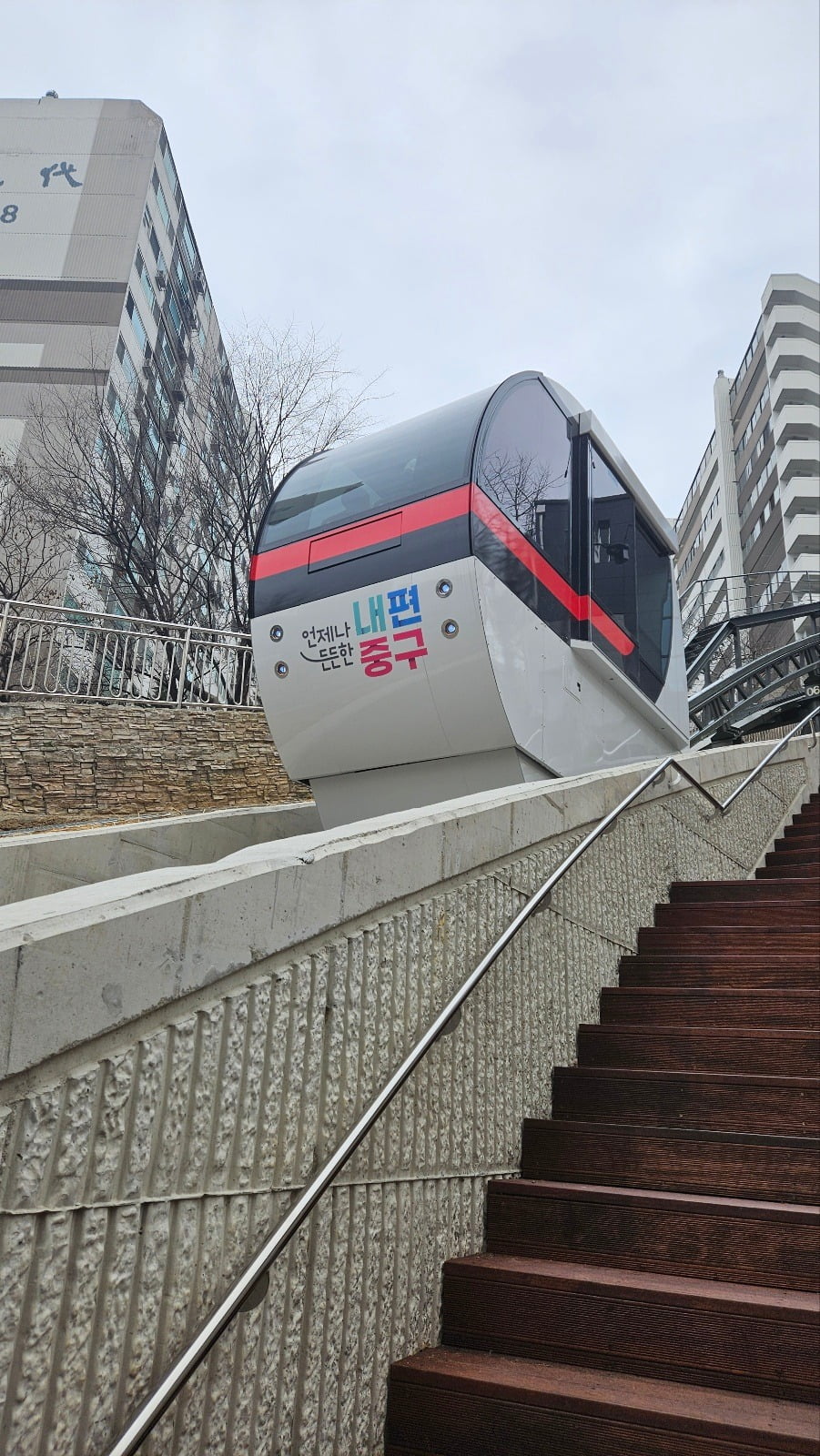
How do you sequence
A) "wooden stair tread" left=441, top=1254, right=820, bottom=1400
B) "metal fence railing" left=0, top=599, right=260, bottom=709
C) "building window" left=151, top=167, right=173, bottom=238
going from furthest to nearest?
1. "building window" left=151, top=167, right=173, bottom=238
2. "metal fence railing" left=0, top=599, right=260, bottom=709
3. "wooden stair tread" left=441, top=1254, right=820, bottom=1400

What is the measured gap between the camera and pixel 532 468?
6492mm

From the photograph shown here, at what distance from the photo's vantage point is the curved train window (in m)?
7.01

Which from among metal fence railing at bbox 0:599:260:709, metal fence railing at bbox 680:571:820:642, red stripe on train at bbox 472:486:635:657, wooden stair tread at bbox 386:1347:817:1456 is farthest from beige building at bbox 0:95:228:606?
wooden stair tread at bbox 386:1347:817:1456

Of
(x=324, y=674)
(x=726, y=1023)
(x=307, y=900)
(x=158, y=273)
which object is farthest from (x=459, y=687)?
(x=158, y=273)

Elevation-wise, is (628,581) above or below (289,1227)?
above

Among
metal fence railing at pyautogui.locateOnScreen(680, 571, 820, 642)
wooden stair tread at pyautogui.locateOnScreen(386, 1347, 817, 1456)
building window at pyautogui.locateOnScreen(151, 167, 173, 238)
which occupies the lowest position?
wooden stair tread at pyautogui.locateOnScreen(386, 1347, 817, 1456)

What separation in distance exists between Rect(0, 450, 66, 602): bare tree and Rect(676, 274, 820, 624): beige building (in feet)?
94.3

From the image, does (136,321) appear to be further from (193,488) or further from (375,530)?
(375,530)

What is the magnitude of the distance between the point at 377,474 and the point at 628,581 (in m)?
2.12

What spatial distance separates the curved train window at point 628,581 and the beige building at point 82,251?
24.7 metres

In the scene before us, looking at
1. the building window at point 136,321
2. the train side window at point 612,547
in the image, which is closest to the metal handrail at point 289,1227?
the train side window at point 612,547

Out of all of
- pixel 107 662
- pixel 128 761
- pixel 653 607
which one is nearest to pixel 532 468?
pixel 653 607

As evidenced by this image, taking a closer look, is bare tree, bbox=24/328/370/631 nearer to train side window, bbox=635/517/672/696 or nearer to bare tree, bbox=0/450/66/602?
bare tree, bbox=0/450/66/602

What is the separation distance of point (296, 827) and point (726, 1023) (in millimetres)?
4679
